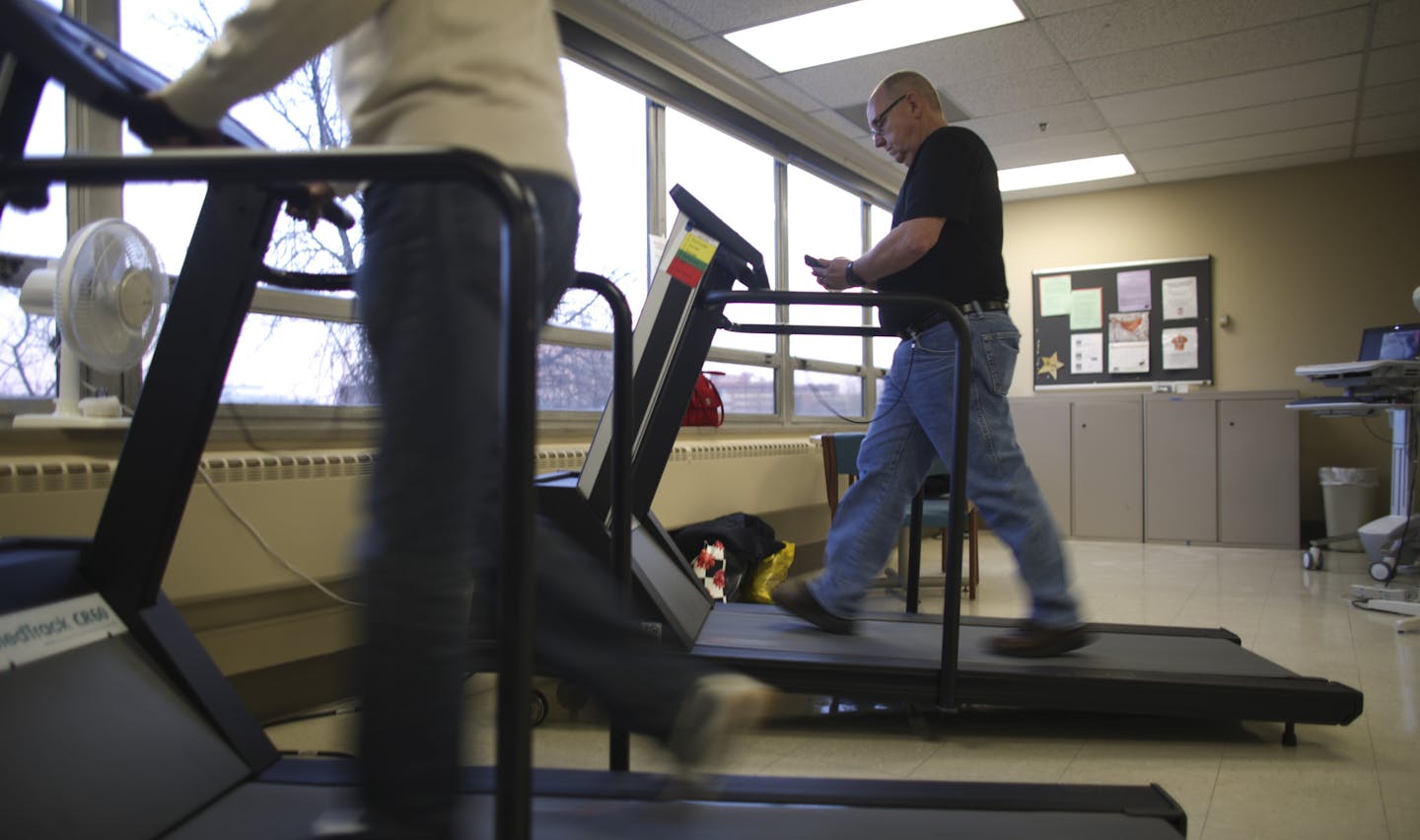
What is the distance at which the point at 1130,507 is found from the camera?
6.15 m

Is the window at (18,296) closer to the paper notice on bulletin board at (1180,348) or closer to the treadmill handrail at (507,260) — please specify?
the treadmill handrail at (507,260)

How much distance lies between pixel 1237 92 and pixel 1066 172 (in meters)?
1.60

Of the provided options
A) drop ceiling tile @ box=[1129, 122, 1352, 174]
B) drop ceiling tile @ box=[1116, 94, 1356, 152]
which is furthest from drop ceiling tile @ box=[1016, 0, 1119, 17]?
drop ceiling tile @ box=[1129, 122, 1352, 174]

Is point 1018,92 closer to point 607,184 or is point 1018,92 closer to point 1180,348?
point 607,184

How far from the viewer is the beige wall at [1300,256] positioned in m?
6.03

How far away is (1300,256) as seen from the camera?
20.5 feet

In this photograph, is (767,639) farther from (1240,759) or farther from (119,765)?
(119,765)

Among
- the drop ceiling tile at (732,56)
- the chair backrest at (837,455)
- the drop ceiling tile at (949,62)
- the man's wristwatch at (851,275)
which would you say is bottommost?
the chair backrest at (837,455)

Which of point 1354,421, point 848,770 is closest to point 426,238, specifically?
point 848,770

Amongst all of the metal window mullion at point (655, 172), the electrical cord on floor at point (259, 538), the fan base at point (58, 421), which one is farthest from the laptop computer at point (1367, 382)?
the fan base at point (58, 421)

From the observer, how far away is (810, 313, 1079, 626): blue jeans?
2146 millimetres

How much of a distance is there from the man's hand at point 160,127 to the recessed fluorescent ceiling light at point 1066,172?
5.79 meters

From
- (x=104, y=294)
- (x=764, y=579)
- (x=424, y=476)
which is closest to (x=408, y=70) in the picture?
(x=424, y=476)

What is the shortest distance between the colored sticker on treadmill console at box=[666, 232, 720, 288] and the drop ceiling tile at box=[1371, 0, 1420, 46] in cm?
339
